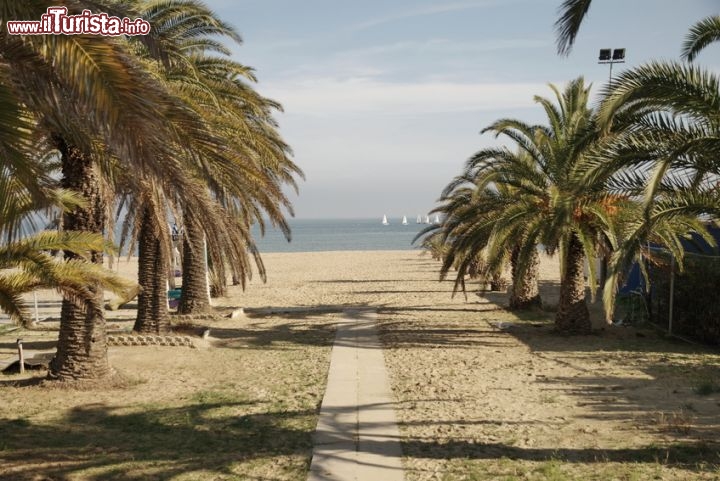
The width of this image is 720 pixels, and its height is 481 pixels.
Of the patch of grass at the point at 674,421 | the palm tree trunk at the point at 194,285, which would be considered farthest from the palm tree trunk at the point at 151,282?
the patch of grass at the point at 674,421

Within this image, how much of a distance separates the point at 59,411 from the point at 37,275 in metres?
2.18

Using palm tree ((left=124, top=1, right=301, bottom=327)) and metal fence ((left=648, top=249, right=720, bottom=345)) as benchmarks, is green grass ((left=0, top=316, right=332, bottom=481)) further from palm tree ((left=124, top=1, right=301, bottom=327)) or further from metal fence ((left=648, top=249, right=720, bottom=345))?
metal fence ((left=648, top=249, right=720, bottom=345))

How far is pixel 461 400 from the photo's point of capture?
8992 millimetres

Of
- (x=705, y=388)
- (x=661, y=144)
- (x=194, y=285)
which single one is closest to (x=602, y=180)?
(x=661, y=144)

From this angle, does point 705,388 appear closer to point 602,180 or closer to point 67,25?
point 602,180

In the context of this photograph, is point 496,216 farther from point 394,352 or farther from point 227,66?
point 227,66

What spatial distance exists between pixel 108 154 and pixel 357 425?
5.31m

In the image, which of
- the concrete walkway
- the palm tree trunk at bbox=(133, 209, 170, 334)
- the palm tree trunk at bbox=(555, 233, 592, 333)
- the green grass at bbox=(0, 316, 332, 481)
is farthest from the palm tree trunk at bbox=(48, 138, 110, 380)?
the palm tree trunk at bbox=(555, 233, 592, 333)

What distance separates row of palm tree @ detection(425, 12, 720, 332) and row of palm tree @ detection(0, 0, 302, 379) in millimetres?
4580

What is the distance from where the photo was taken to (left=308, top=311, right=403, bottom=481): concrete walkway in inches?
248

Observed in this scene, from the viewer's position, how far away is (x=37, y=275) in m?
7.58

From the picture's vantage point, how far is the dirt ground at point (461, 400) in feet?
21.1

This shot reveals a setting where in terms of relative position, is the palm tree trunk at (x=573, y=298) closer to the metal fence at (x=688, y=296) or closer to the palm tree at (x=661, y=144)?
the metal fence at (x=688, y=296)

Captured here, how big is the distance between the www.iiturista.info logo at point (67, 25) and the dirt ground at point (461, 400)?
4.30 meters
